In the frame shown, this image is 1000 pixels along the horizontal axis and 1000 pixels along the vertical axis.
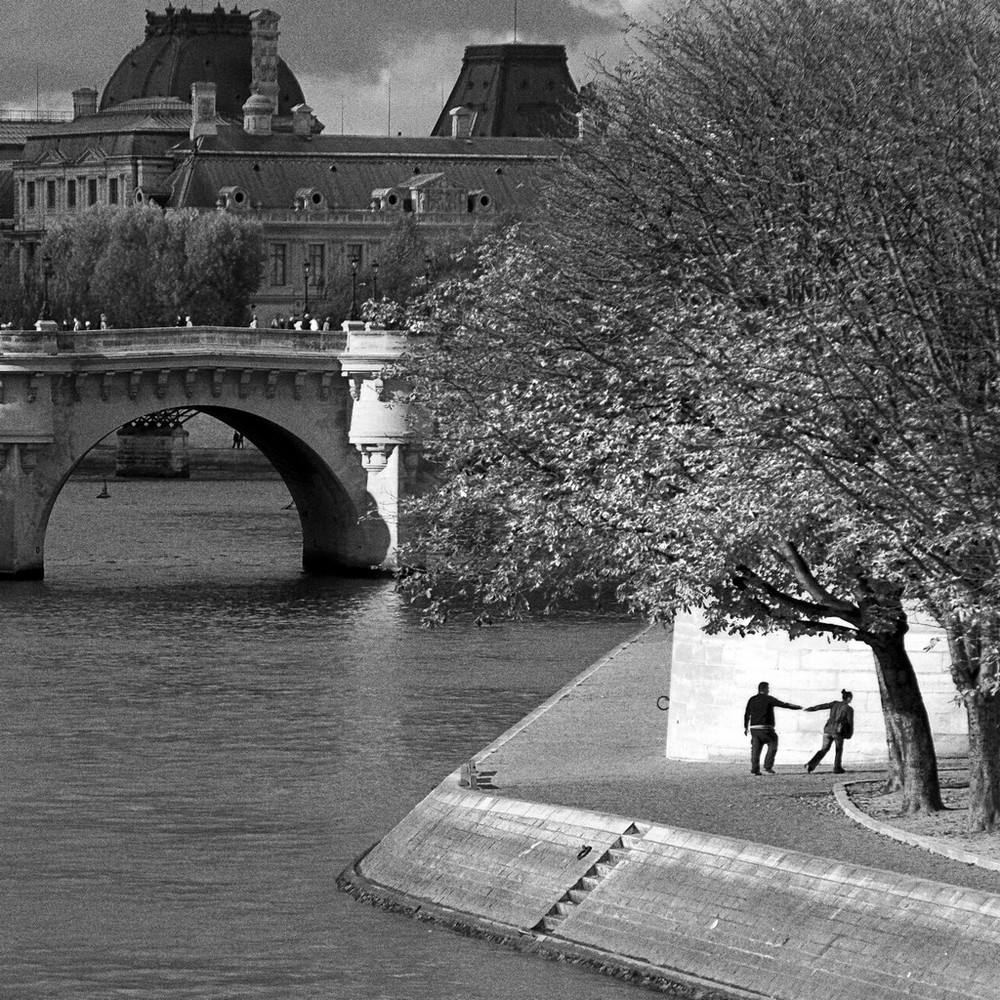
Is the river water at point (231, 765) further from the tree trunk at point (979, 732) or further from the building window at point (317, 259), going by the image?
the building window at point (317, 259)

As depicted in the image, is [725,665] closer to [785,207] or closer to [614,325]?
[614,325]

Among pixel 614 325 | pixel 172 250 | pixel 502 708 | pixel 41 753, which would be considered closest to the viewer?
pixel 614 325

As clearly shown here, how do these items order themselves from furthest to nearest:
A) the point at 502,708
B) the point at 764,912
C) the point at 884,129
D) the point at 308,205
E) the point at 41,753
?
the point at 308,205 < the point at 502,708 < the point at 41,753 < the point at 884,129 < the point at 764,912

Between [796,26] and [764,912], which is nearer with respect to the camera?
[764,912]

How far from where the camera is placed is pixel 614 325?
122ft

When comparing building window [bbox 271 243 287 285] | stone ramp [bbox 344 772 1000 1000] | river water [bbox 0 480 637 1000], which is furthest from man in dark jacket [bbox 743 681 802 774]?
building window [bbox 271 243 287 285]

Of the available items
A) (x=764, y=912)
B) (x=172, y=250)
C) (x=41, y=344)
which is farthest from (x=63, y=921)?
(x=172, y=250)

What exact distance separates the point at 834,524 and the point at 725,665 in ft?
29.2

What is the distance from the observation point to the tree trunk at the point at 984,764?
32.2m

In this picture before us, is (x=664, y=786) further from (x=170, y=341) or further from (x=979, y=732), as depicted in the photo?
(x=170, y=341)

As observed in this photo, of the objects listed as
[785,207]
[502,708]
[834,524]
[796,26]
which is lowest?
[502,708]

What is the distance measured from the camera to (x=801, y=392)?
3072 centimetres

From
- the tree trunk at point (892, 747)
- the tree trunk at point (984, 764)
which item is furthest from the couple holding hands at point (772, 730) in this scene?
the tree trunk at point (984, 764)

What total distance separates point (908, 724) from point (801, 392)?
4.87 m
